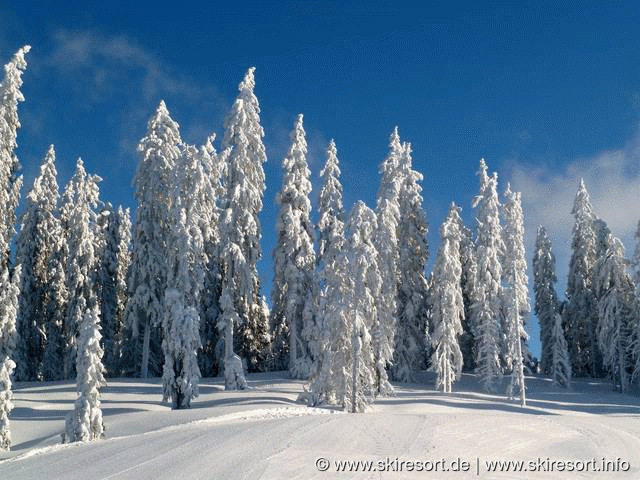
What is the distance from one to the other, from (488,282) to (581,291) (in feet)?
42.9

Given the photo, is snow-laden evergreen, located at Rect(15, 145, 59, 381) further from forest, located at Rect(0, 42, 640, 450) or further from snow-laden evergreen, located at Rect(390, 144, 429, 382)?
snow-laden evergreen, located at Rect(390, 144, 429, 382)

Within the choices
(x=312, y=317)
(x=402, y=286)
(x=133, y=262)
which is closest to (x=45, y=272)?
(x=133, y=262)

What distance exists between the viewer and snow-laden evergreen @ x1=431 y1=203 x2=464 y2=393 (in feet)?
140

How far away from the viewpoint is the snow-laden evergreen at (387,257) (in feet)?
119

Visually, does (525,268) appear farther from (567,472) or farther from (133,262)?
(567,472)

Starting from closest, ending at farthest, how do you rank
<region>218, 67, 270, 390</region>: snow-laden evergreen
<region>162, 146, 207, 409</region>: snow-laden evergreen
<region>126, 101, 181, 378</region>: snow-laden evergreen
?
1. <region>162, 146, 207, 409</region>: snow-laden evergreen
2. <region>218, 67, 270, 390</region>: snow-laden evergreen
3. <region>126, 101, 181, 378</region>: snow-laden evergreen

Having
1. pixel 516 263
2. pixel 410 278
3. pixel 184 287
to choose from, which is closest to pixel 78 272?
pixel 184 287

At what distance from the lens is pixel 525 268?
156 feet

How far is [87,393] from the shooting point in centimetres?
2450

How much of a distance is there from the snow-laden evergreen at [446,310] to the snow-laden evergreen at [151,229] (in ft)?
63.7

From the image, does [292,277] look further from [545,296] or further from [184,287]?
[545,296]

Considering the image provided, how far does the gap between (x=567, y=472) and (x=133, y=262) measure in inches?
1372

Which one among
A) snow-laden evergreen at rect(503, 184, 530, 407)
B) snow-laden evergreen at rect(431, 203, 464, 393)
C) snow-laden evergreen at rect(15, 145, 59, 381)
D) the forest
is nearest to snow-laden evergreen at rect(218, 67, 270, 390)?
the forest

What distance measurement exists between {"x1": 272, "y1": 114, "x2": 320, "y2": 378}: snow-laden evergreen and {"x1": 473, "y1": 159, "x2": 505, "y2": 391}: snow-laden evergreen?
43.0ft
